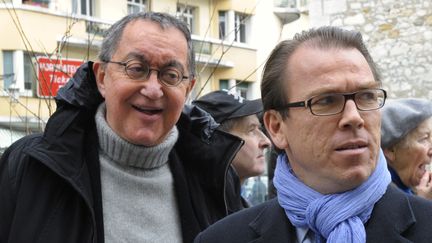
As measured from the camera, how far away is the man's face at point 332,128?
2.13m

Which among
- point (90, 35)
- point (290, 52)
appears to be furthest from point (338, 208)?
point (90, 35)

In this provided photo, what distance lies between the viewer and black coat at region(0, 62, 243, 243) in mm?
2684

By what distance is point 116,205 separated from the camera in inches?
114

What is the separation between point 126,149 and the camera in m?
2.93

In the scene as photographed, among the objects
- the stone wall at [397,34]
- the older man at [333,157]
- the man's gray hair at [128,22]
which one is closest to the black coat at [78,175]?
the man's gray hair at [128,22]

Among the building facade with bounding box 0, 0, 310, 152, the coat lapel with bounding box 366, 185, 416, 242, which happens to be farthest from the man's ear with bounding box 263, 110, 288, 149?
the building facade with bounding box 0, 0, 310, 152

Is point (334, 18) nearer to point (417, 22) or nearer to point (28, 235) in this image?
point (417, 22)

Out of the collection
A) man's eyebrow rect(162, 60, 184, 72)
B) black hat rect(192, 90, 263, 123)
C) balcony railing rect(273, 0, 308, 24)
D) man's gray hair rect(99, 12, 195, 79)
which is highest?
balcony railing rect(273, 0, 308, 24)

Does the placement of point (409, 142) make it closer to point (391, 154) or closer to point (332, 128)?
point (391, 154)

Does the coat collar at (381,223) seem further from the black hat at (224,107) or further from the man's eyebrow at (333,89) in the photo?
the black hat at (224,107)

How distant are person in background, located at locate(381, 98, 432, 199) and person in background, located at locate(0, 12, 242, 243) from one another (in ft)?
3.09

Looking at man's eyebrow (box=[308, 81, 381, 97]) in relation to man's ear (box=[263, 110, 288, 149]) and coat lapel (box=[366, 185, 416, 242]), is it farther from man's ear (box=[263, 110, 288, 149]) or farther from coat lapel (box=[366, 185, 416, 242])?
coat lapel (box=[366, 185, 416, 242])

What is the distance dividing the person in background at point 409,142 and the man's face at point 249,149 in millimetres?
838

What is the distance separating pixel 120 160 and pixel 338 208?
1.13 metres
